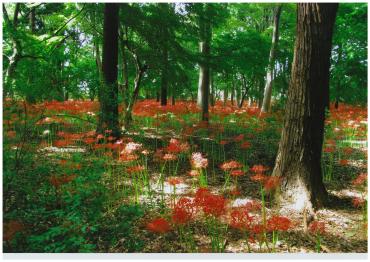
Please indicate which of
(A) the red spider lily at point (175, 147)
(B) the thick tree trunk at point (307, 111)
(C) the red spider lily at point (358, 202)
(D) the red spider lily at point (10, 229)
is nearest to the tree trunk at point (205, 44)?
(A) the red spider lily at point (175, 147)

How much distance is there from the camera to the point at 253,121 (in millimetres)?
9352

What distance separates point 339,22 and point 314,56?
6741 mm

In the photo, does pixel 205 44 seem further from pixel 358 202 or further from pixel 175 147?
pixel 358 202

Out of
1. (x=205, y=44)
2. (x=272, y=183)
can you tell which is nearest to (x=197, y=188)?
(x=272, y=183)

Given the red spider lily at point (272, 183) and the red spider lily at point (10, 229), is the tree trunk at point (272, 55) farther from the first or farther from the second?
the red spider lily at point (10, 229)

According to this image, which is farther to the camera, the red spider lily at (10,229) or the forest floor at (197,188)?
the forest floor at (197,188)

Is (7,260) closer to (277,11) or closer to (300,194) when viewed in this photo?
(300,194)

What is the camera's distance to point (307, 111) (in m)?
3.36

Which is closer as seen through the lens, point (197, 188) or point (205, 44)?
point (197, 188)

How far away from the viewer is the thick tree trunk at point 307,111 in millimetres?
3256

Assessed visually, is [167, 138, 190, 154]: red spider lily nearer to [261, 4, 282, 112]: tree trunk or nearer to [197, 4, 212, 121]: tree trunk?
[197, 4, 212, 121]: tree trunk

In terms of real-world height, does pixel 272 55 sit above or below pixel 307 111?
above

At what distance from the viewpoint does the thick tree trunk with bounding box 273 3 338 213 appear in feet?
10.7

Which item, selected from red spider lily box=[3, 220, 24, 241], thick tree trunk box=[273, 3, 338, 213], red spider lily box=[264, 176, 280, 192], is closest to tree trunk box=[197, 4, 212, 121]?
thick tree trunk box=[273, 3, 338, 213]
